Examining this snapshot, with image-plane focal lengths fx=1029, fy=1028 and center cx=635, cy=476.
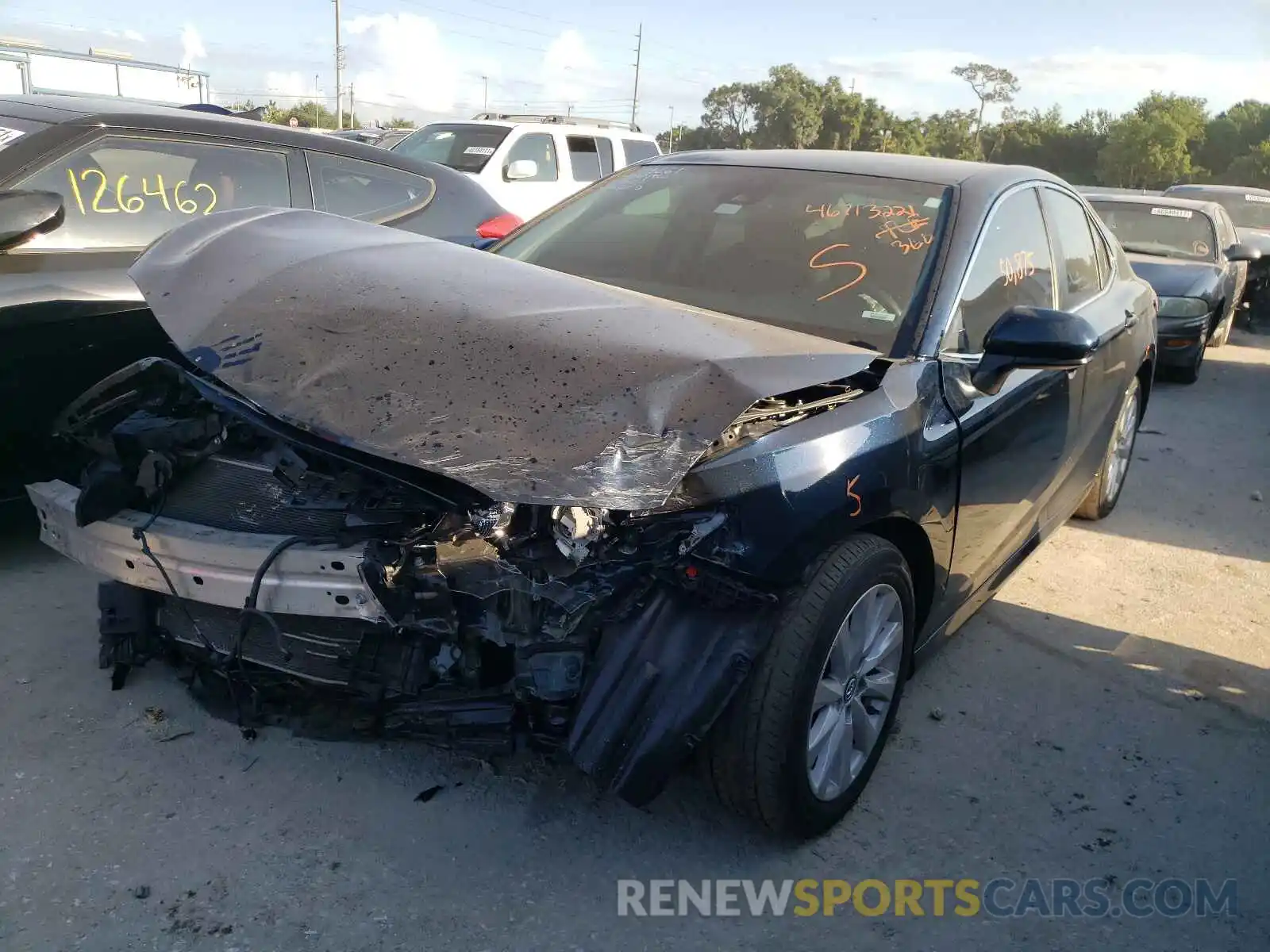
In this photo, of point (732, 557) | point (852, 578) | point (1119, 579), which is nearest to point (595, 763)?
point (732, 557)

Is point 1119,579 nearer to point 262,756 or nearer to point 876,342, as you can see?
point 876,342

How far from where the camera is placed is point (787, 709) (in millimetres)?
2359

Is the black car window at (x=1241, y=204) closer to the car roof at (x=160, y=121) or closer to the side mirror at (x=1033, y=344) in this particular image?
the car roof at (x=160, y=121)

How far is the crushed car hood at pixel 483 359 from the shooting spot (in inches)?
83.4

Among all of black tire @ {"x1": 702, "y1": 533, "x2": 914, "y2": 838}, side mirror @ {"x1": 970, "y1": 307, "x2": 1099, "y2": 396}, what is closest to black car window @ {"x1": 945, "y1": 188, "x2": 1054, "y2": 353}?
side mirror @ {"x1": 970, "y1": 307, "x2": 1099, "y2": 396}

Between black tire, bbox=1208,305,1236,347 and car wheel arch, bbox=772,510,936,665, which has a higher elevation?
car wheel arch, bbox=772,510,936,665

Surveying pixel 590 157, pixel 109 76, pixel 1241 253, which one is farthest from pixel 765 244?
pixel 109 76

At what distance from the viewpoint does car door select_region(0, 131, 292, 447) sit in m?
3.63

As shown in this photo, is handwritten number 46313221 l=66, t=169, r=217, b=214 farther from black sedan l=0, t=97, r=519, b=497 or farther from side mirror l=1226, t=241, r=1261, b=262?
side mirror l=1226, t=241, r=1261, b=262

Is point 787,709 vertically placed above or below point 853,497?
below

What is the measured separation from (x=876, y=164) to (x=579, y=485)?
217 centimetres

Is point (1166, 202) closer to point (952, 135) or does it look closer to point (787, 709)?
point (787, 709)

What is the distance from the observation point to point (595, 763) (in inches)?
89.4

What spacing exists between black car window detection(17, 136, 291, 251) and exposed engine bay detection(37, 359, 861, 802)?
165 cm
